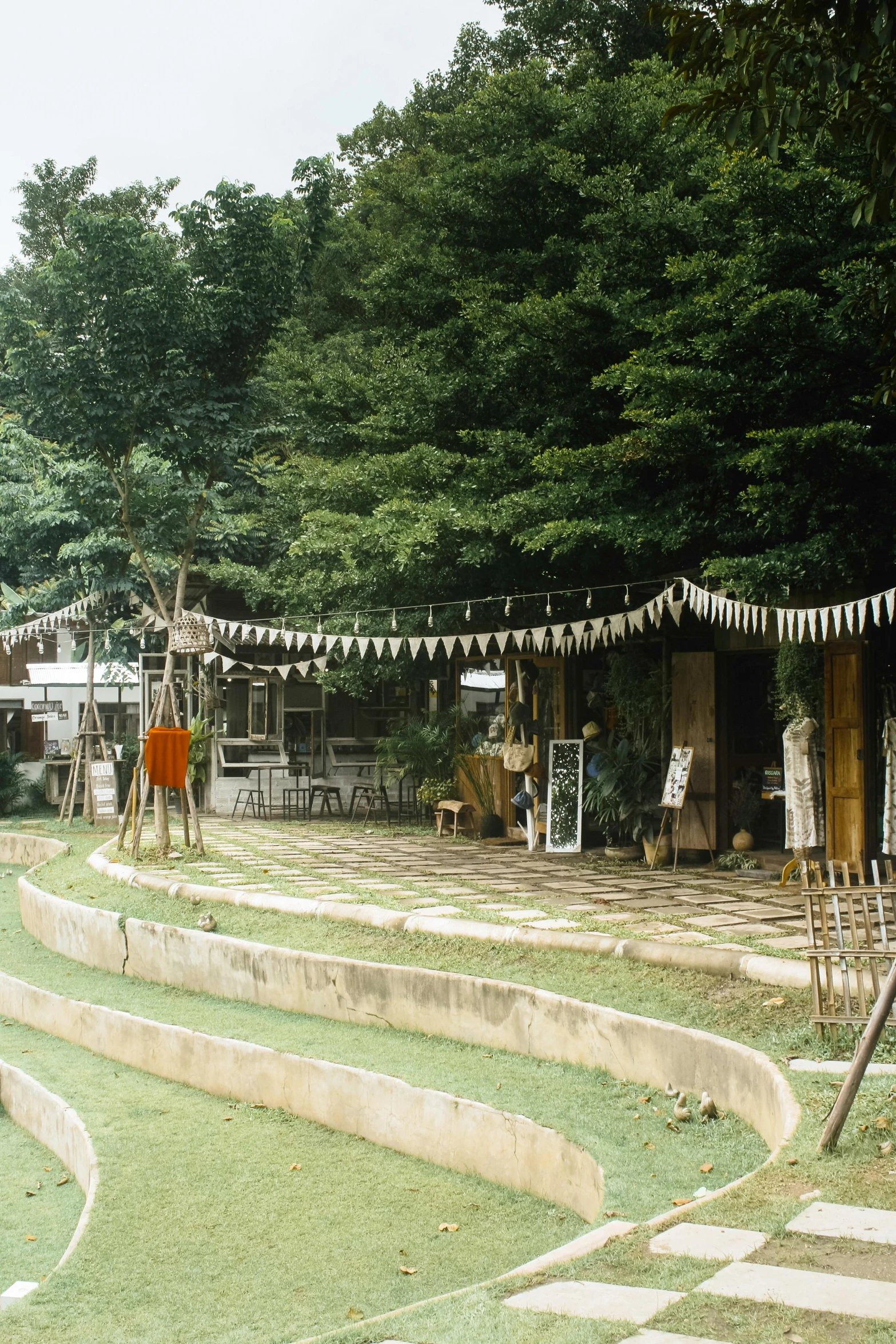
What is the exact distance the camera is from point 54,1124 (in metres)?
6.15

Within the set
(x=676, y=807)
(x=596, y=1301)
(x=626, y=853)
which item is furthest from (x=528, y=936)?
(x=626, y=853)

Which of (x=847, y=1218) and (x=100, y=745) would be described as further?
(x=100, y=745)

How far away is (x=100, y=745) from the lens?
57.1 ft

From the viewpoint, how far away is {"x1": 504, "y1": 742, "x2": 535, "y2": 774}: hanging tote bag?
1309 cm

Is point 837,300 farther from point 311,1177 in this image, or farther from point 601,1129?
point 311,1177

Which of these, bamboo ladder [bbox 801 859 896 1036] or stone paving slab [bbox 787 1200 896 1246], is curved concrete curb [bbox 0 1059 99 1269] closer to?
stone paving slab [bbox 787 1200 896 1246]

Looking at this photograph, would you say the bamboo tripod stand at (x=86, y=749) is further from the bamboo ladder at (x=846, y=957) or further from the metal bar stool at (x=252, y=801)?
the bamboo ladder at (x=846, y=957)

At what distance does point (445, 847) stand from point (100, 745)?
6719 millimetres

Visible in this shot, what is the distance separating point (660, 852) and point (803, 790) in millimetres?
1817

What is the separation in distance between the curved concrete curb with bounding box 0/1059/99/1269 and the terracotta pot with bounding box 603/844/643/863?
6.53 m

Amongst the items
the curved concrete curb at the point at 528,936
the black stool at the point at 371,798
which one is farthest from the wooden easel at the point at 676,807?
the black stool at the point at 371,798

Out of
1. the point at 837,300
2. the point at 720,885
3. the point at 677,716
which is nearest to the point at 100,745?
the point at 677,716

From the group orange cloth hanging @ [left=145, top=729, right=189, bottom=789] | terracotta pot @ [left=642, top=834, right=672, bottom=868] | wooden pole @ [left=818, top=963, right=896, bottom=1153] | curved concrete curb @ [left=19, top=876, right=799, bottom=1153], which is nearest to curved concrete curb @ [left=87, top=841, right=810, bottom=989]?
curved concrete curb @ [left=19, top=876, right=799, bottom=1153]

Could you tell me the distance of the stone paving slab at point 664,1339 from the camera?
2635 millimetres
